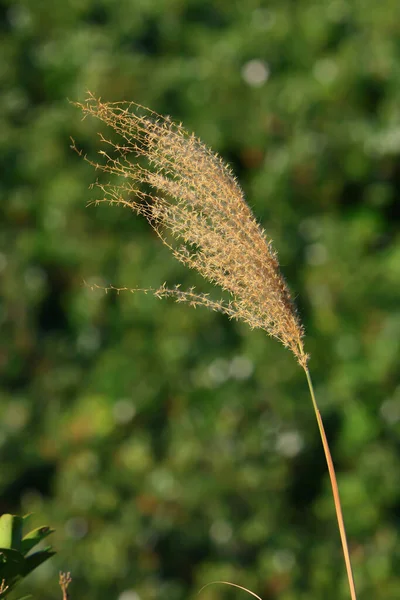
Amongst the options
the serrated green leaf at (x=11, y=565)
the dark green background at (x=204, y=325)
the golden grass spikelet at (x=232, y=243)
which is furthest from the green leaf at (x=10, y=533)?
the dark green background at (x=204, y=325)

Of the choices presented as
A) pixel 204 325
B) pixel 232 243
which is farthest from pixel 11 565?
pixel 204 325

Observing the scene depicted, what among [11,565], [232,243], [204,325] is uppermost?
[204,325]

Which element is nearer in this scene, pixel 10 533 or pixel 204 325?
pixel 10 533

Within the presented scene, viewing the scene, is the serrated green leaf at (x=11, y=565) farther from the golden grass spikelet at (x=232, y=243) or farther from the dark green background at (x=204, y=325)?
the dark green background at (x=204, y=325)

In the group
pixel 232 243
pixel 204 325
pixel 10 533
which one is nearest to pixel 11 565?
pixel 10 533

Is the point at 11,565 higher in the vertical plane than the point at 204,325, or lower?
lower

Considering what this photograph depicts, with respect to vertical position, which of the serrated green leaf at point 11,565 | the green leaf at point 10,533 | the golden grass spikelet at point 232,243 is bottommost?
the serrated green leaf at point 11,565

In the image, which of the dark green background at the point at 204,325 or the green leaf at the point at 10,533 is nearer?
the green leaf at the point at 10,533

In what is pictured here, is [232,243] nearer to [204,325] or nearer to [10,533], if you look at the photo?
[10,533]

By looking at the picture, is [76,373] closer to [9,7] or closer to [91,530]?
[91,530]
